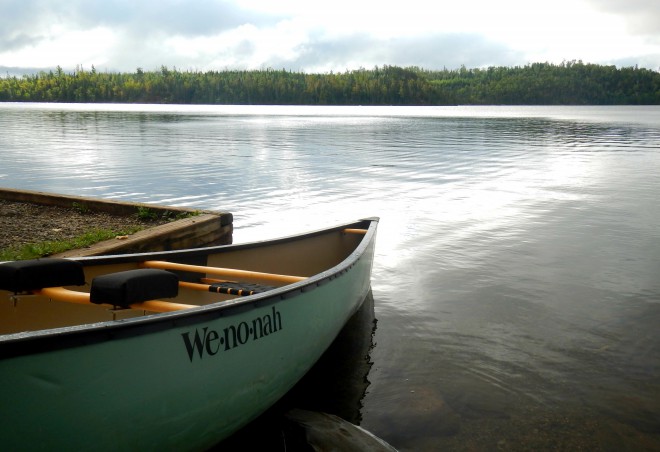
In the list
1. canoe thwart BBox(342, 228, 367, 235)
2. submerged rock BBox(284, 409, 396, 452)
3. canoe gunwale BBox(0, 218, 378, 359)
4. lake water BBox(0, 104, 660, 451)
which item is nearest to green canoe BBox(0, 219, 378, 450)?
canoe gunwale BBox(0, 218, 378, 359)

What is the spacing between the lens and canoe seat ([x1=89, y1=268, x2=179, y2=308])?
14.6 feet

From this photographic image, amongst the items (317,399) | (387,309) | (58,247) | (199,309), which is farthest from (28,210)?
(199,309)

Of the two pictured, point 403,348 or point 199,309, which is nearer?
point 199,309

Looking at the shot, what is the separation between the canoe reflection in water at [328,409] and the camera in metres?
4.98

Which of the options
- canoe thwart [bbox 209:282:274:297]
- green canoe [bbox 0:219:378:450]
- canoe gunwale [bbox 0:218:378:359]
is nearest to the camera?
canoe gunwale [bbox 0:218:378:359]

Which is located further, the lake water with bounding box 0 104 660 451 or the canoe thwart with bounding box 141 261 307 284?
the canoe thwart with bounding box 141 261 307 284

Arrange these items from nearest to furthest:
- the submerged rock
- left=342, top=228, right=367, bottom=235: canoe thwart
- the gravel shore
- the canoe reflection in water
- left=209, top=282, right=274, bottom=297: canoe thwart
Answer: the submerged rock
the canoe reflection in water
left=209, top=282, right=274, bottom=297: canoe thwart
left=342, top=228, right=367, bottom=235: canoe thwart
the gravel shore

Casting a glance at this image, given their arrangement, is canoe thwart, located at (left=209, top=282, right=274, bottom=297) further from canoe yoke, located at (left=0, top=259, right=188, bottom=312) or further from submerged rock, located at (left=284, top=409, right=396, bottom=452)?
submerged rock, located at (left=284, top=409, right=396, bottom=452)

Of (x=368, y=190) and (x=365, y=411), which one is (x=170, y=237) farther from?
(x=368, y=190)

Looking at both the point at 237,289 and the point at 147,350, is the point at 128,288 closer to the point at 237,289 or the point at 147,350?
the point at 147,350

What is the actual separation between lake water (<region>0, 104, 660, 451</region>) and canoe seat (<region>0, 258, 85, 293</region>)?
3.11 meters

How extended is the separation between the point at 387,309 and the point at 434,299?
856mm

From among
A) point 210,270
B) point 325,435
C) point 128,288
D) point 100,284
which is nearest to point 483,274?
point 210,270

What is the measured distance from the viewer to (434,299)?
9172mm
